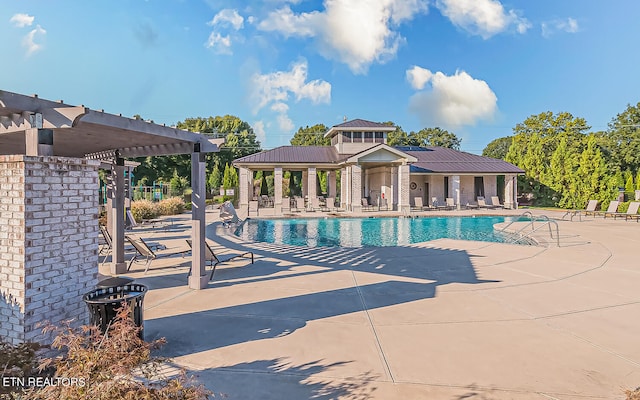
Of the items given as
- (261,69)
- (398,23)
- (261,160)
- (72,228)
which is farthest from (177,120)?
(72,228)

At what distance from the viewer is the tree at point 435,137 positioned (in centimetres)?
6212

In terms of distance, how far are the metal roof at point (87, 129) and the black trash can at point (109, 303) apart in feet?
6.16

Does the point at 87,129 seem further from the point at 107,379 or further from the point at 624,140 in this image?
the point at 624,140

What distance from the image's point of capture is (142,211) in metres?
18.9

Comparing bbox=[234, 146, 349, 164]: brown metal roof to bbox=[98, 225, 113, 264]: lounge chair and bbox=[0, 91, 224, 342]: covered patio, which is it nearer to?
bbox=[98, 225, 113, 264]: lounge chair

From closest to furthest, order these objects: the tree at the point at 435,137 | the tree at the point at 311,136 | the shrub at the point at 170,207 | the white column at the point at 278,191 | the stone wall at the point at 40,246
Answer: the stone wall at the point at 40,246 < the shrub at the point at 170,207 < the white column at the point at 278,191 < the tree at the point at 311,136 < the tree at the point at 435,137

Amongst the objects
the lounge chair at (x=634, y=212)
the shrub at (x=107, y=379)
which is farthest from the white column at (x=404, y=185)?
the shrub at (x=107, y=379)

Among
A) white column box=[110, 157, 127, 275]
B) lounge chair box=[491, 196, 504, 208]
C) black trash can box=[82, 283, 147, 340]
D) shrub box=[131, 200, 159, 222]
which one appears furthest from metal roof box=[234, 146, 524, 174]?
black trash can box=[82, 283, 147, 340]

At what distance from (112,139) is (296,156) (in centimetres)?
2328

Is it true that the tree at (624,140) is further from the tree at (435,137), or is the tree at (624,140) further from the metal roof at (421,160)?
the tree at (435,137)

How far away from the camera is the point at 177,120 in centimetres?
5203

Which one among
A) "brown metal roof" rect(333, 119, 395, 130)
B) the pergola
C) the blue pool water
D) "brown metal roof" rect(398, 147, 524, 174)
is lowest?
the blue pool water

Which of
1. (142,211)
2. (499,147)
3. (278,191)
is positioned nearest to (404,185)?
(278,191)

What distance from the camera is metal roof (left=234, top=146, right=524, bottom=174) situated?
1112 inches
